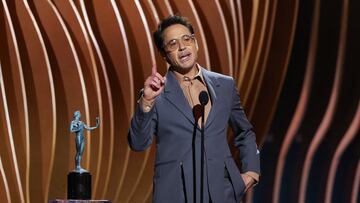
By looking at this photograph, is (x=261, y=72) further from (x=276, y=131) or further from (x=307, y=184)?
(x=307, y=184)

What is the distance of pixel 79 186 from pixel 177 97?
1.35 meters

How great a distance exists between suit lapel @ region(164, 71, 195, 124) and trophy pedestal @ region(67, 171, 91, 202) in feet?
4.31

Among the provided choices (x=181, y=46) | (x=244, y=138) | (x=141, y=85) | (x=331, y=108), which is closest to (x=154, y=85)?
(x=181, y=46)

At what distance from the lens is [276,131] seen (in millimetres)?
3777

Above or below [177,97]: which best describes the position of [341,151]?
below

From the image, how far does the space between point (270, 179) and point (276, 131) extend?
0.27 metres

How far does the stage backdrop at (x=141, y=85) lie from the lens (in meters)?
3.76

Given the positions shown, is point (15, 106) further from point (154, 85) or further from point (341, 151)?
point (154, 85)

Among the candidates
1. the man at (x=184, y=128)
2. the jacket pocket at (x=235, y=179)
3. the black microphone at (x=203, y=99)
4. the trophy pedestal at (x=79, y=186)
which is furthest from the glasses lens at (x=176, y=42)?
the trophy pedestal at (x=79, y=186)

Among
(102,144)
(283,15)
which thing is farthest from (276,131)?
(102,144)

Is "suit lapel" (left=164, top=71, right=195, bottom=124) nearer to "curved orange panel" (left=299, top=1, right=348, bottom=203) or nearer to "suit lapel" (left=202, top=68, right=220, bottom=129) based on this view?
"suit lapel" (left=202, top=68, right=220, bottom=129)

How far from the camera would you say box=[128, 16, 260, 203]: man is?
2.08 metres

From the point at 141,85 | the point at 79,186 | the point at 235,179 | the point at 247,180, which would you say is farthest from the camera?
the point at 141,85

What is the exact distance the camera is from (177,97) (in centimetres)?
215
